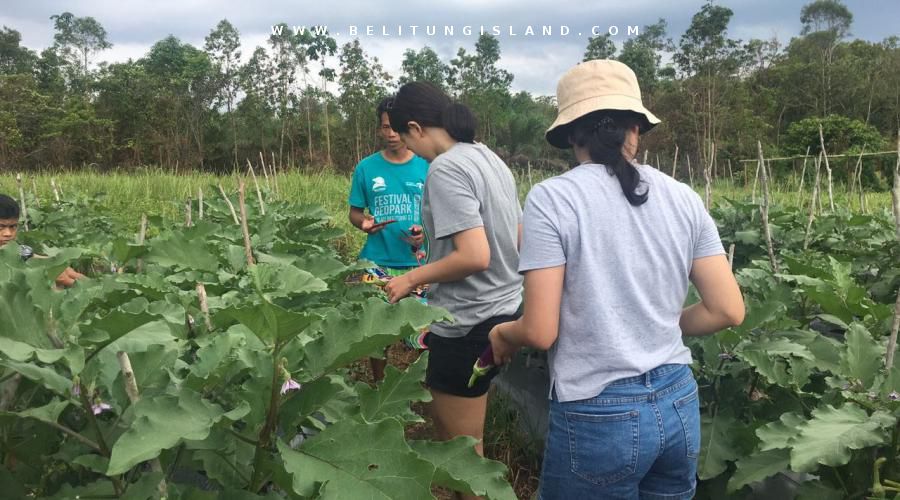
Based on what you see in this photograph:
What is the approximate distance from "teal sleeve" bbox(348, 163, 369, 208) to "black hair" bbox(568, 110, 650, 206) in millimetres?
2109

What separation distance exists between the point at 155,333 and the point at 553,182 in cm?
86

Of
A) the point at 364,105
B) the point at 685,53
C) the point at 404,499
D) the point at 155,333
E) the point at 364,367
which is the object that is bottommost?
the point at 364,367

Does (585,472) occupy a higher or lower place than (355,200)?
lower

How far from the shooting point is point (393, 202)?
11.6 feet

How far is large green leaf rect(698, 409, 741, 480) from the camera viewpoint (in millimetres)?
1970

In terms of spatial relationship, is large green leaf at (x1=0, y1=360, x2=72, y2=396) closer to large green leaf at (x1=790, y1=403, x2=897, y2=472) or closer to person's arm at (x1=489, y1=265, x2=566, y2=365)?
person's arm at (x1=489, y1=265, x2=566, y2=365)

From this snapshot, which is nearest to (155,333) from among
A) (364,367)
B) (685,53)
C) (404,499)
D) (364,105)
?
(404,499)

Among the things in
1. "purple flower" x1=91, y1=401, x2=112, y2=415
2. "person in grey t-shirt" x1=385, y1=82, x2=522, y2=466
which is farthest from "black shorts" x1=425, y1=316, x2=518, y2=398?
"purple flower" x1=91, y1=401, x2=112, y2=415

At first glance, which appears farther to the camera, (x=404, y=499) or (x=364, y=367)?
(x=364, y=367)

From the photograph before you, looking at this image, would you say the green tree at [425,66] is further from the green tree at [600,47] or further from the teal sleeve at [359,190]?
the teal sleeve at [359,190]

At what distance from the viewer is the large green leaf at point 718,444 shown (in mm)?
1970

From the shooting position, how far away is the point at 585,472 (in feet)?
5.10

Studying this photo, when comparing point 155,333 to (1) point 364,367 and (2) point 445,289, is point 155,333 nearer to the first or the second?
(2) point 445,289

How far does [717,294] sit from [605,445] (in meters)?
0.43
